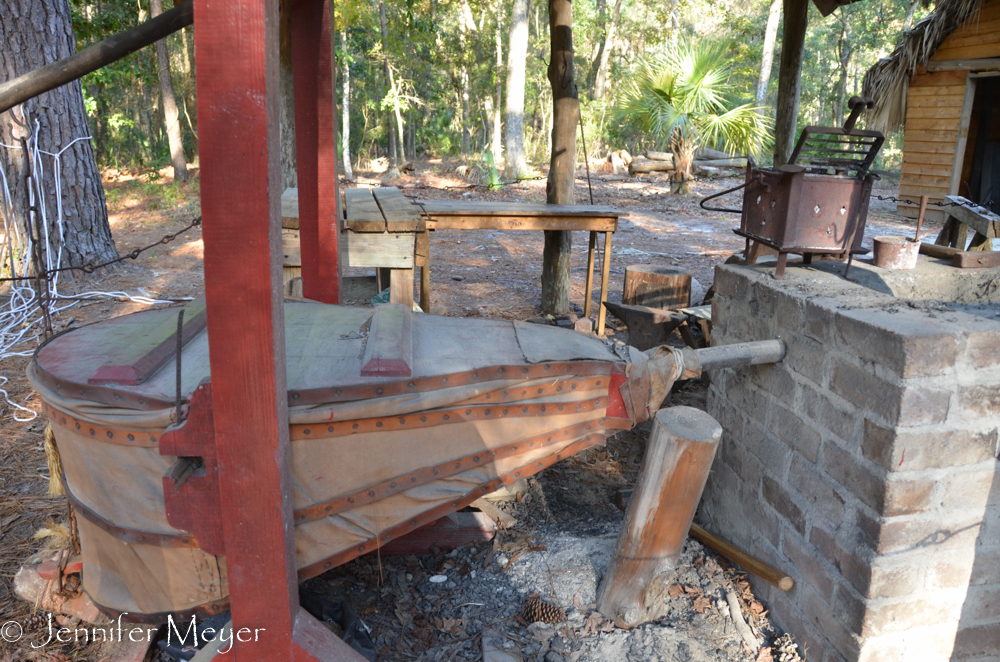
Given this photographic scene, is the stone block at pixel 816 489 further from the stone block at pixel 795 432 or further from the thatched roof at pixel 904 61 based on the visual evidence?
the thatched roof at pixel 904 61

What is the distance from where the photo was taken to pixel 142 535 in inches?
73.6

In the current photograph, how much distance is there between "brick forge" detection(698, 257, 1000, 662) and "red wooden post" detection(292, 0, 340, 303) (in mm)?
2103

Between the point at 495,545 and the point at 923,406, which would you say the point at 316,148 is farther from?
the point at 923,406

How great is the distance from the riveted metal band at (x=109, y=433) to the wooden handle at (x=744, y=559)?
220 cm

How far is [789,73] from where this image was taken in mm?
4812

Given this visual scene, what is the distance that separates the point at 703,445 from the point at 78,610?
2.27 metres

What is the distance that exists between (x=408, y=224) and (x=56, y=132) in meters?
4.07

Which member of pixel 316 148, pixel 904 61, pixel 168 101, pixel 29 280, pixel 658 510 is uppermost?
pixel 904 61

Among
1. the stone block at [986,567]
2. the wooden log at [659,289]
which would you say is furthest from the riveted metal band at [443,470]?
the wooden log at [659,289]

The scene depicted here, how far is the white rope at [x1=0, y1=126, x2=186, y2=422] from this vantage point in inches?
189

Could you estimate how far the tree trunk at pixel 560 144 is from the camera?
520cm

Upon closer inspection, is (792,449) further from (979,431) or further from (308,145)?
(308,145)

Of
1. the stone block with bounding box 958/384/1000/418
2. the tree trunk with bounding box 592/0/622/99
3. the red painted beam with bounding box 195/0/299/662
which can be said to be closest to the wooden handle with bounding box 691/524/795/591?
the stone block with bounding box 958/384/1000/418

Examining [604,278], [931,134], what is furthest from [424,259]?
[931,134]
